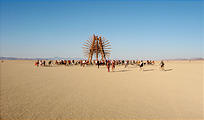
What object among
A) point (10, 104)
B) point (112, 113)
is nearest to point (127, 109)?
point (112, 113)

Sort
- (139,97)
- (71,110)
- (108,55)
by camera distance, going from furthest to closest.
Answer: (108,55)
(139,97)
(71,110)

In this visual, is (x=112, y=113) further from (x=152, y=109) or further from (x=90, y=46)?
(x=90, y=46)

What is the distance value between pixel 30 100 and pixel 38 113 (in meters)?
1.46

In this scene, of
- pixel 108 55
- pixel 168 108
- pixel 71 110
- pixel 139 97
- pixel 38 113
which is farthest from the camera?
pixel 108 55

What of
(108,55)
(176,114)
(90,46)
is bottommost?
(176,114)

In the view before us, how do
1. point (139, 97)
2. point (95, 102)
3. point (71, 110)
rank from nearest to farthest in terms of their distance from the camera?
point (71, 110) < point (95, 102) < point (139, 97)

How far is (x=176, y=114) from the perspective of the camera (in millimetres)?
4199

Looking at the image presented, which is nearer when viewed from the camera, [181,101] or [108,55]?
[181,101]

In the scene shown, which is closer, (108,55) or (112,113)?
(112,113)

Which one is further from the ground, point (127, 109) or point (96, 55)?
point (96, 55)

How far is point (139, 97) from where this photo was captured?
580 cm

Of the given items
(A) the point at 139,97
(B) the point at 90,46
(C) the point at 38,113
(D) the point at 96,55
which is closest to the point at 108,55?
(D) the point at 96,55

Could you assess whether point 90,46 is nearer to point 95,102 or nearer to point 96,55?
point 96,55

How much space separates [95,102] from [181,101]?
3710 millimetres
